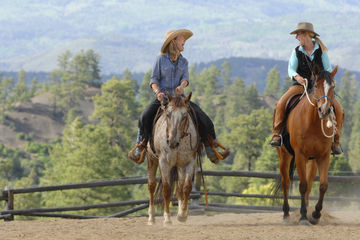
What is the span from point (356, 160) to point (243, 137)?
19.2m

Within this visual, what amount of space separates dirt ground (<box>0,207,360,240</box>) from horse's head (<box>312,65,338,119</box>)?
5.76ft

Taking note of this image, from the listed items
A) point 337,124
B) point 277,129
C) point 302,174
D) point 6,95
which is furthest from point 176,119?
point 6,95

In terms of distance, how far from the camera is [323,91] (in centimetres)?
627

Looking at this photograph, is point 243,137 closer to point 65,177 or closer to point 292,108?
point 65,177

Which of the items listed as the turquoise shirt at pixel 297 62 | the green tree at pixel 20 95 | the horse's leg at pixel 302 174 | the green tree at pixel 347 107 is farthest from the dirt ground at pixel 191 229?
the green tree at pixel 20 95

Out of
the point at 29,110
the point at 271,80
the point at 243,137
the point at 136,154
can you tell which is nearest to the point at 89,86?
the point at 29,110

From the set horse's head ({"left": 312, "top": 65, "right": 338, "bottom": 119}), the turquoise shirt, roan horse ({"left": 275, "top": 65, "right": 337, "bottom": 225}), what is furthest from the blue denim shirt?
horse's head ({"left": 312, "top": 65, "right": 338, "bottom": 119})

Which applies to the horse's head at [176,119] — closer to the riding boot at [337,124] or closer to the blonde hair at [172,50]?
the blonde hair at [172,50]

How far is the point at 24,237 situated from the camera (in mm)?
6148

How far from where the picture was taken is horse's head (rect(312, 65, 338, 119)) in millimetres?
6090

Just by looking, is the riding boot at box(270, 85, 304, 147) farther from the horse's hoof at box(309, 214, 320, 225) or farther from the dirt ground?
the dirt ground

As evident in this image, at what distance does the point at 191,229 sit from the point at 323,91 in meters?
2.89

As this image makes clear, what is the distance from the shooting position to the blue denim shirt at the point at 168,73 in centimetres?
711

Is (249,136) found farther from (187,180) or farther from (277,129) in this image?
(187,180)
